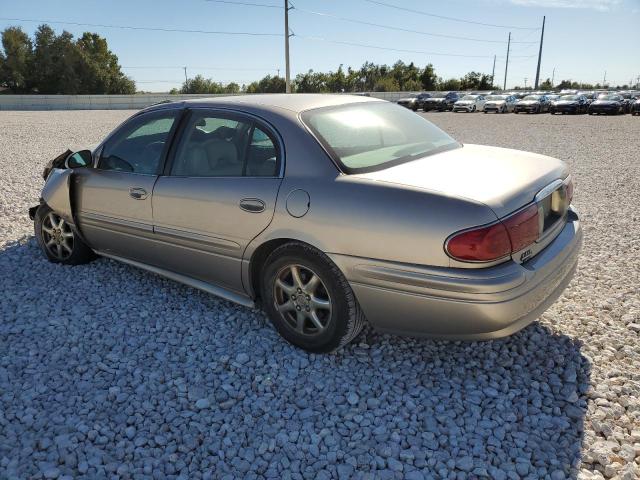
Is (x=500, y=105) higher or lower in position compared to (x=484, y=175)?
lower

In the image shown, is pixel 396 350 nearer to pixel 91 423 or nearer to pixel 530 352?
pixel 530 352

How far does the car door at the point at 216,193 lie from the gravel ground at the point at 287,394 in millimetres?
476

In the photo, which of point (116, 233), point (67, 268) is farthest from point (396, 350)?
point (67, 268)

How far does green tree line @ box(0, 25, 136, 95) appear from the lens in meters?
63.5

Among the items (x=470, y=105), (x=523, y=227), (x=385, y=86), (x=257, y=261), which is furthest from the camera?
(x=385, y=86)

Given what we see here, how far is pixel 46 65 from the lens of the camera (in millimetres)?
64375

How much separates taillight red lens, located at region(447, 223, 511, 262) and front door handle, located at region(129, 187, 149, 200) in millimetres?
2361

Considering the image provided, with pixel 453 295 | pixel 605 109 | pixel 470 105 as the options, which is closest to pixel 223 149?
pixel 453 295

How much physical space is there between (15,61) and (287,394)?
74.6 meters

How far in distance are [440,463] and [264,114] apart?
2251 mm

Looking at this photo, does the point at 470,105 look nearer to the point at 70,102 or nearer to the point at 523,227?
the point at 70,102

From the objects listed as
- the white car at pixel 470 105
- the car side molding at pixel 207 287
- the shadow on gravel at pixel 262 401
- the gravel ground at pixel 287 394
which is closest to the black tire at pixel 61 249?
the gravel ground at pixel 287 394

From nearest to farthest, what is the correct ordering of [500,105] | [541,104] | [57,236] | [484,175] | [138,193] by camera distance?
[484,175] < [138,193] < [57,236] < [541,104] < [500,105]

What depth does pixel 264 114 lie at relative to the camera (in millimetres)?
3287
